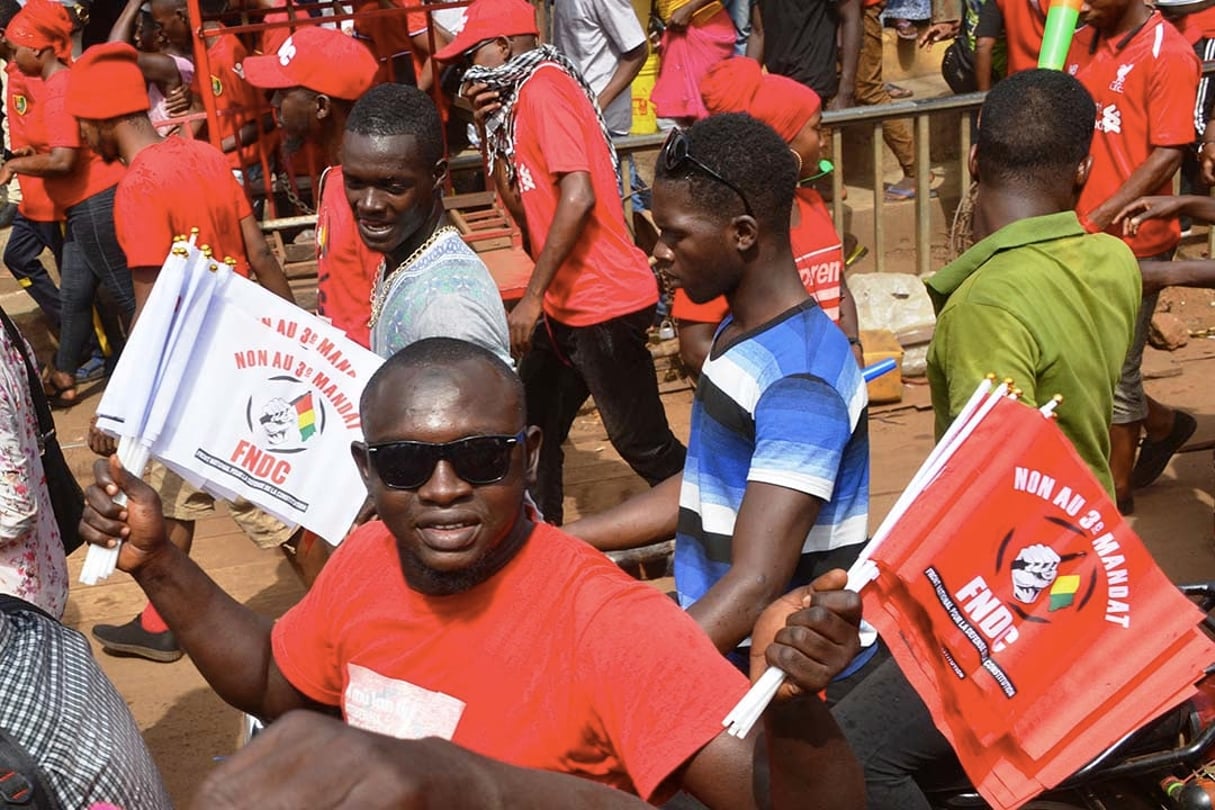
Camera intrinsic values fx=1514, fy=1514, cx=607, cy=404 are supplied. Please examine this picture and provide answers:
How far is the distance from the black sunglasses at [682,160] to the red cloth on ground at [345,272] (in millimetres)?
1586

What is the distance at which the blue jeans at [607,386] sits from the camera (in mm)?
6094

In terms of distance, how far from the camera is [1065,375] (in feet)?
11.7

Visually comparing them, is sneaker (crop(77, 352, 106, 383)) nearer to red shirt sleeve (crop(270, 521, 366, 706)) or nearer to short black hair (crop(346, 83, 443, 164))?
short black hair (crop(346, 83, 443, 164))

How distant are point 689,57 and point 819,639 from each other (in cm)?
779

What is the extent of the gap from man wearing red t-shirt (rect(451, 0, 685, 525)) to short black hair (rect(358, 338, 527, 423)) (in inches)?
119

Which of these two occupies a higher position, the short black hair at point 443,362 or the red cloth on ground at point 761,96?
the short black hair at point 443,362

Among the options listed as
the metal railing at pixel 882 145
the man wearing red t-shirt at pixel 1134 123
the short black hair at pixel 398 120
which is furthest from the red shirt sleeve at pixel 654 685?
the metal railing at pixel 882 145

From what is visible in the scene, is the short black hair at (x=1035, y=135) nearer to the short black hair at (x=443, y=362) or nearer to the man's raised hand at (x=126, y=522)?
the short black hair at (x=443, y=362)

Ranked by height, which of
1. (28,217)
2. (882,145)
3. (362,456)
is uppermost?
(362,456)

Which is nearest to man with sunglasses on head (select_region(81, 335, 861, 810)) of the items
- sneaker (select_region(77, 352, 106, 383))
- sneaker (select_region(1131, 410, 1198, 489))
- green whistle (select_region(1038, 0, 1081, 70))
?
green whistle (select_region(1038, 0, 1081, 70))

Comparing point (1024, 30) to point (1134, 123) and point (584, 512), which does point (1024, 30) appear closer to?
point (1134, 123)

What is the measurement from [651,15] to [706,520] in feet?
23.5

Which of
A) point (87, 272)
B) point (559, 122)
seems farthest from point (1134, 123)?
point (87, 272)

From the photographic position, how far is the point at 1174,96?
6207 millimetres
